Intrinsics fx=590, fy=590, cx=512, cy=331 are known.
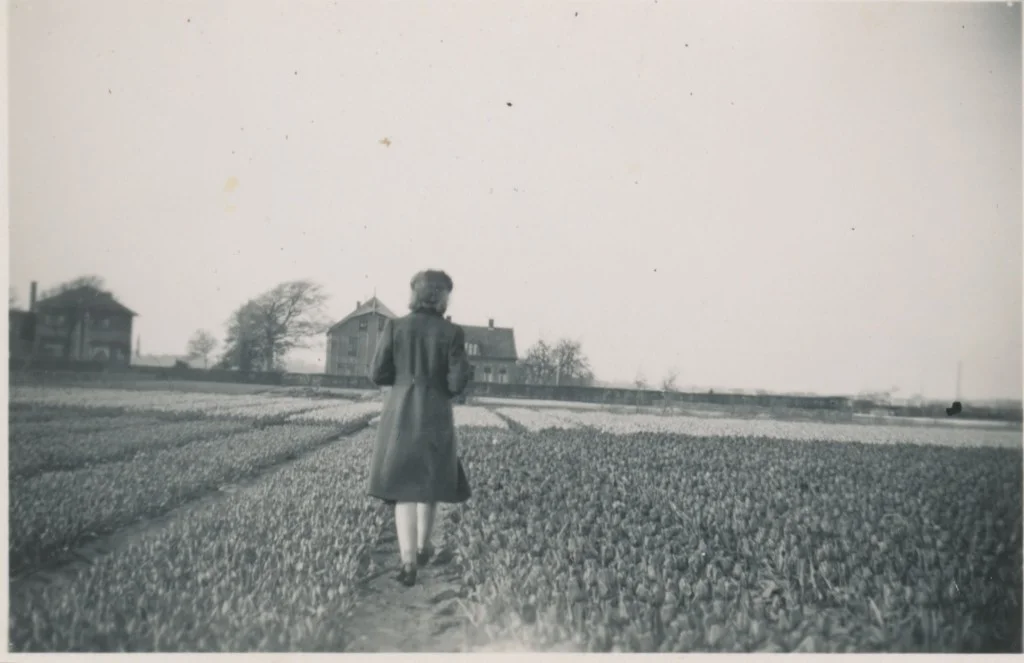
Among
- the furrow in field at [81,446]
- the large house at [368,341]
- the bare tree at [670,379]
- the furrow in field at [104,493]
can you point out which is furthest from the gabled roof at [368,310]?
the bare tree at [670,379]

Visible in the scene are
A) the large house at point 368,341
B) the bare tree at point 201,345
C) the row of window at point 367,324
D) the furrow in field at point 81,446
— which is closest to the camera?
the row of window at point 367,324

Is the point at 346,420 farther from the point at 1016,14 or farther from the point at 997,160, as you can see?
the point at 1016,14

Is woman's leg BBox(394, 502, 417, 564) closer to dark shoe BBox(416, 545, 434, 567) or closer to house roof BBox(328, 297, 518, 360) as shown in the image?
dark shoe BBox(416, 545, 434, 567)

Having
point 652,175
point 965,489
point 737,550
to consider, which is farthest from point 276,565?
point 965,489

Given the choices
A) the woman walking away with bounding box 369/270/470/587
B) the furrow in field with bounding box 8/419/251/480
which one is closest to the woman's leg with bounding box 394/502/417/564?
the woman walking away with bounding box 369/270/470/587

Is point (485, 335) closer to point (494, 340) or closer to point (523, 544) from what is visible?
point (494, 340)

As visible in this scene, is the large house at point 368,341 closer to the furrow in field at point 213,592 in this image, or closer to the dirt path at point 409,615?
the furrow in field at point 213,592

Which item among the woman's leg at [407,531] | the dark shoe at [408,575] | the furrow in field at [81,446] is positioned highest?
the furrow in field at [81,446]

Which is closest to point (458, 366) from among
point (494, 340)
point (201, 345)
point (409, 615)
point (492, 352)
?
point (409, 615)
